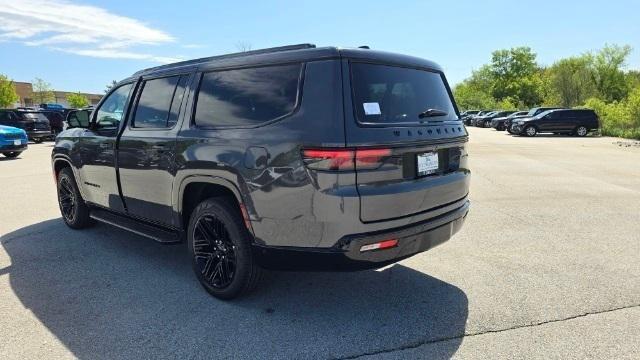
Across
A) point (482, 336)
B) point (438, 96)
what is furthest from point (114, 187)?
point (482, 336)

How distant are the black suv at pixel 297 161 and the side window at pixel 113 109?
536 mm

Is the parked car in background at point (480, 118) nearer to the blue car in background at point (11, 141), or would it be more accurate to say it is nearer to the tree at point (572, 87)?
the tree at point (572, 87)

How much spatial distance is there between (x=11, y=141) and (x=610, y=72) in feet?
193

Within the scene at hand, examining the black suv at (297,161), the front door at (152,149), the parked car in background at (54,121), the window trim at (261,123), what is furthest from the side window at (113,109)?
the parked car in background at (54,121)

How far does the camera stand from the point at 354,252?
2988mm

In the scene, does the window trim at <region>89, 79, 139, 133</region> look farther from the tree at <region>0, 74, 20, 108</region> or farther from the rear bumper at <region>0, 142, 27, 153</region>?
the tree at <region>0, 74, 20, 108</region>

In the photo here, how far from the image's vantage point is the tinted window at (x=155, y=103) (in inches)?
163

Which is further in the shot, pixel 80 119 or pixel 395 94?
pixel 80 119

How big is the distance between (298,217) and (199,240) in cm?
122

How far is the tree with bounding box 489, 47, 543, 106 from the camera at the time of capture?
7638 cm

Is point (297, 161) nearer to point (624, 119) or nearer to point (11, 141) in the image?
point (11, 141)

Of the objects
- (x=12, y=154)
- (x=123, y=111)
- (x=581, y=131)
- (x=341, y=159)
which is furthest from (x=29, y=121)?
(x=581, y=131)

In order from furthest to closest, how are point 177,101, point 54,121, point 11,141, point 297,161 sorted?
point 54,121 < point 11,141 < point 177,101 < point 297,161

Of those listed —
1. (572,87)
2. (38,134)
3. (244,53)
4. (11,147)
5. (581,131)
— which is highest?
(572,87)
